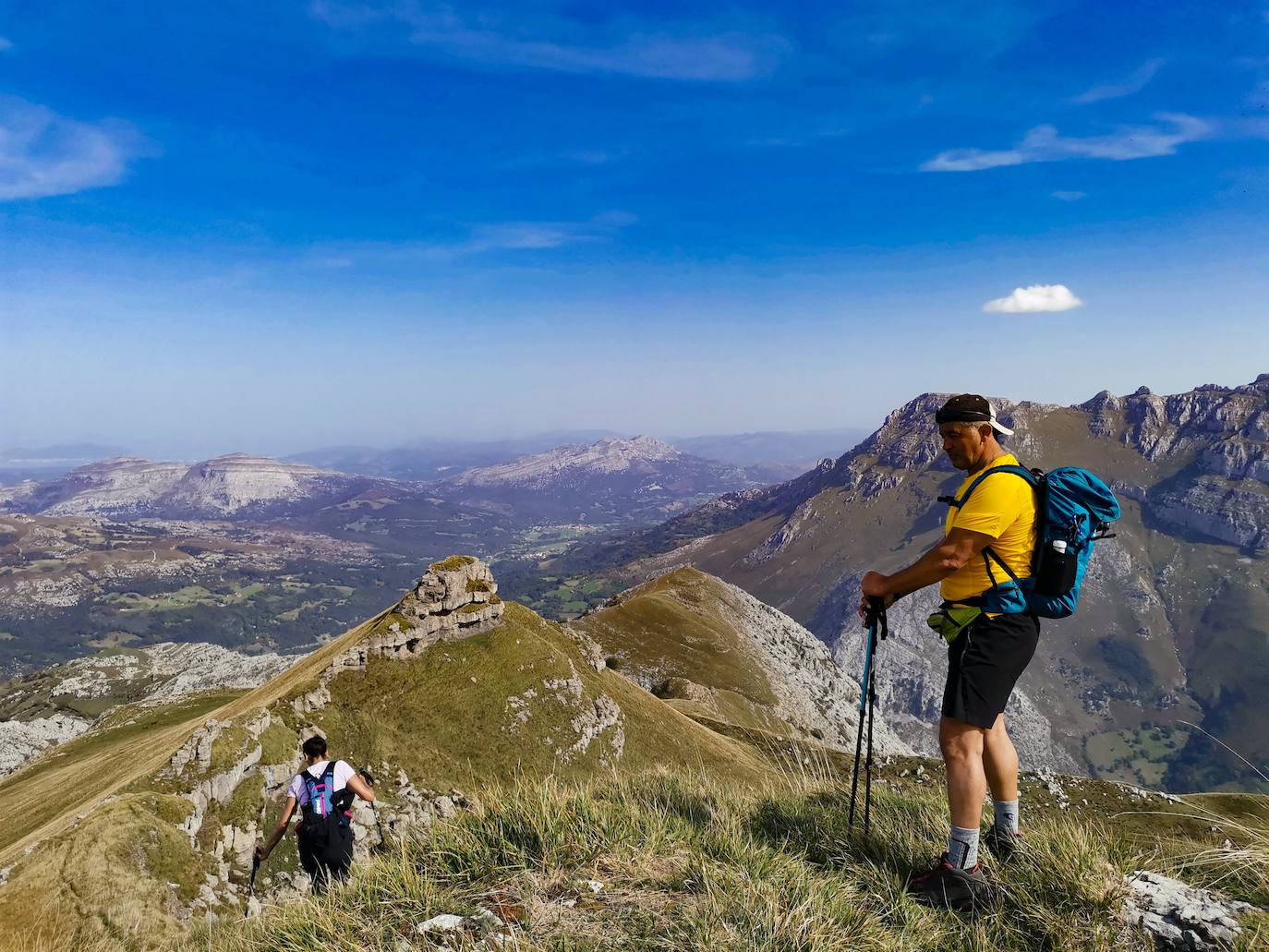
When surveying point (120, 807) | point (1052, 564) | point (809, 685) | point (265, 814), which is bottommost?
point (809, 685)

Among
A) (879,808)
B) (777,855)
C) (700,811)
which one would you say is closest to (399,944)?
(777,855)

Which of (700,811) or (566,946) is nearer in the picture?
(566,946)

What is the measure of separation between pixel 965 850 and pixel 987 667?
175 centimetres

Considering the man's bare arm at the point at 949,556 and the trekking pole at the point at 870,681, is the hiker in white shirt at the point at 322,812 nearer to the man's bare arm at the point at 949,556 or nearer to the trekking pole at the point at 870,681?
the trekking pole at the point at 870,681

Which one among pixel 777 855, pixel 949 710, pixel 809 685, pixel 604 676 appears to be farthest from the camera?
pixel 809 685

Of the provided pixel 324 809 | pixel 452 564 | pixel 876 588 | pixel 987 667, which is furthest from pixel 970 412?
pixel 452 564

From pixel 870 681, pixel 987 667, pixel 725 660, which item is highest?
pixel 987 667

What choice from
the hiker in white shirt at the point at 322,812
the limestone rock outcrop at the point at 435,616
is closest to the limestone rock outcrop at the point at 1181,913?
the hiker in white shirt at the point at 322,812

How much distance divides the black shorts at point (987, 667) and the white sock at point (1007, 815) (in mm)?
1018

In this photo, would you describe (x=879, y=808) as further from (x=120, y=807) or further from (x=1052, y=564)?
(x=120, y=807)

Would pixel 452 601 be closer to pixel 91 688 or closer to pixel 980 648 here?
pixel 980 648

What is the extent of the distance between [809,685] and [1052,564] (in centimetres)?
13459

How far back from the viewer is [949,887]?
5.72m

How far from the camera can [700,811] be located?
25.2 feet
